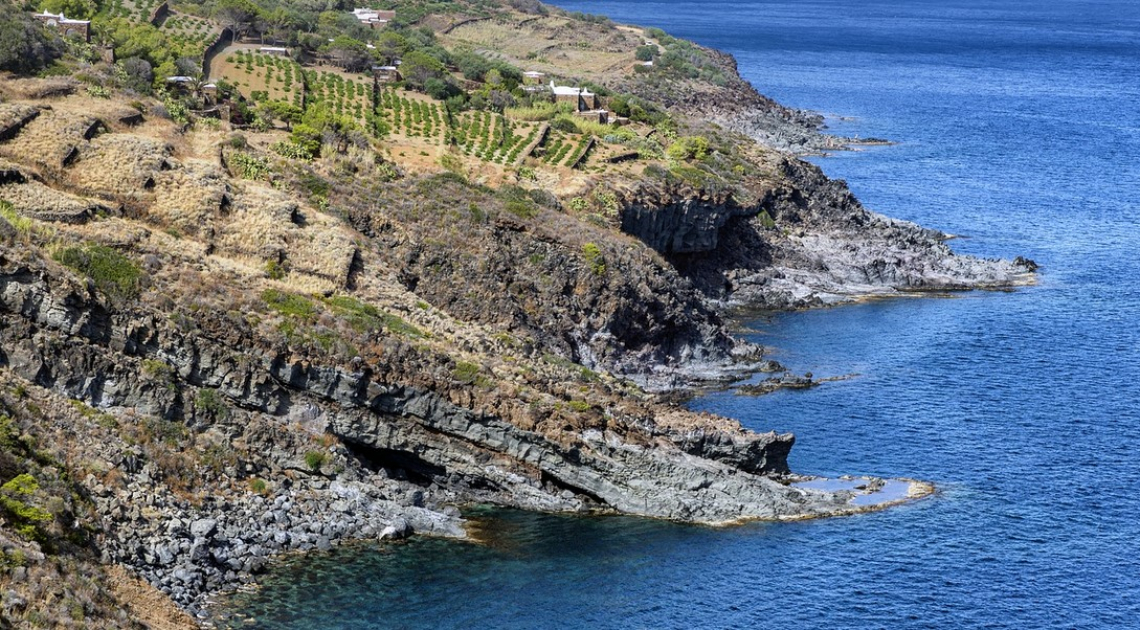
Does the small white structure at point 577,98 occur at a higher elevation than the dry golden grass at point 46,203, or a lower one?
higher

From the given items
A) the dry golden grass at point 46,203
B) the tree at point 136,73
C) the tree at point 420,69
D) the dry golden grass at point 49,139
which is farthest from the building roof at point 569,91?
the dry golden grass at point 46,203

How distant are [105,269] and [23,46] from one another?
3353cm

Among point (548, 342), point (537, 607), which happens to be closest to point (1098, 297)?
point (548, 342)

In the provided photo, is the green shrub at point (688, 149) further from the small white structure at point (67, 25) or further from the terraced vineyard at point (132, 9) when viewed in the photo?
the terraced vineyard at point (132, 9)

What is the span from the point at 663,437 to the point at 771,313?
42174 millimetres

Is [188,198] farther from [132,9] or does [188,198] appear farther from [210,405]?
[132,9]

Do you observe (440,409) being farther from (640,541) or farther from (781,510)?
(781,510)

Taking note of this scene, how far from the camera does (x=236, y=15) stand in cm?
14975

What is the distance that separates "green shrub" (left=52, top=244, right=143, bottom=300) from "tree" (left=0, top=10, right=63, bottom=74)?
3062 centimetres

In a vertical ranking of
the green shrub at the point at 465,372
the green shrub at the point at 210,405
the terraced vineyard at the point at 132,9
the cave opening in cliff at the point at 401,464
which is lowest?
the cave opening in cliff at the point at 401,464

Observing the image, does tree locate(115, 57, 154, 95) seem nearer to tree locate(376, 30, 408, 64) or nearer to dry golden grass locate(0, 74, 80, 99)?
dry golden grass locate(0, 74, 80, 99)

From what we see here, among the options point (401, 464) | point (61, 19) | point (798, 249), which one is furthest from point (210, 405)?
point (798, 249)

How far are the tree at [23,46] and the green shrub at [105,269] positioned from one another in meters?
30.6

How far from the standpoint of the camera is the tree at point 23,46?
101 m
